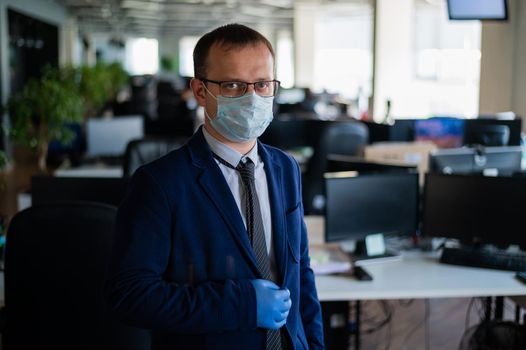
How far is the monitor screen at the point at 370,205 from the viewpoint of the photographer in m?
3.08

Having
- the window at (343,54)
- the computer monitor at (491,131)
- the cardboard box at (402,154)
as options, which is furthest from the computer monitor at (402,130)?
the window at (343,54)

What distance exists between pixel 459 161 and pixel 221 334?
8.81 ft

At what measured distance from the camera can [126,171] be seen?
14.4 feet

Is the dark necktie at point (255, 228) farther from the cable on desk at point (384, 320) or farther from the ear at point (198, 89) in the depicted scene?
the cable on desk at point (384, 320)

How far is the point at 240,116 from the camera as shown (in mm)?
1521

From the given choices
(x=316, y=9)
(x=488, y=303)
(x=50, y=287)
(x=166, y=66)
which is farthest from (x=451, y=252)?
(x=166, y=66)

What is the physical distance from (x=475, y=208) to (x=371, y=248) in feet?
1.85

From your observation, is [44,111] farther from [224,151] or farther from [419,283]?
[224,151]

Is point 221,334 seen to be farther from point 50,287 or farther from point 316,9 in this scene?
point 316,9

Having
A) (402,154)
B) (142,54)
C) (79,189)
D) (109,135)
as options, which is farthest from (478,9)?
(142,54)

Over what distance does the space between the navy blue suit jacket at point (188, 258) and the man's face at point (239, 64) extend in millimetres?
167

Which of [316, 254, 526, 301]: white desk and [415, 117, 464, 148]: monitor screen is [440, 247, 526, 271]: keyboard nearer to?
[316, 254, 526, 301]: white desk

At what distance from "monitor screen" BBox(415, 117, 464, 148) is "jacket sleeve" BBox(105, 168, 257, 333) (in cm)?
369

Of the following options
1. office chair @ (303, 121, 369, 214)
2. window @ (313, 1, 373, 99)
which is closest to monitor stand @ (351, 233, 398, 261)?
office chair @ (303, 121, 369, 214)
